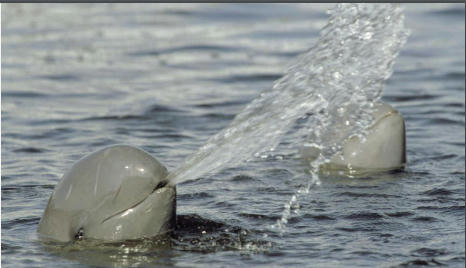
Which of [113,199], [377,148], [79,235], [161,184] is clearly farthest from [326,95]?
[79,235]

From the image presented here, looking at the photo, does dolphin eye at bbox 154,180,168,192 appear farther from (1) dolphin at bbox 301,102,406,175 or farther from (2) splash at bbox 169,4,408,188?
(1) dolphin at bbox 301,102,406,175

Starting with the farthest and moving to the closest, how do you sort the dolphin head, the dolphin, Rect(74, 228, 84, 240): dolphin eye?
the dolphin < Rect(74, 228, 84, 240): dolphin eye < the dolphin head

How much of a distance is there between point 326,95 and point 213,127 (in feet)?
8.66

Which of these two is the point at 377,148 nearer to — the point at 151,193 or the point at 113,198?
the point at 151,193

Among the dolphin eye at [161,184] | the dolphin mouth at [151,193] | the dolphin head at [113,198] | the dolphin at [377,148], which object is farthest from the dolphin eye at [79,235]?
the dolphin at [377,148]

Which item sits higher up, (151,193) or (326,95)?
(326,95)

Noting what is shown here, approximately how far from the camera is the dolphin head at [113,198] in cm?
663

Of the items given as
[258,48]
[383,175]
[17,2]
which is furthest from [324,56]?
[17,2]

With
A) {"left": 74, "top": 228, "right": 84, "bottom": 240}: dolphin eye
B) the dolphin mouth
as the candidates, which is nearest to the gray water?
{"left": 74, "top": 228, "right": 84, "bottom": 240}: dolphin eye

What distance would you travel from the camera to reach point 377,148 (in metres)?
8.88

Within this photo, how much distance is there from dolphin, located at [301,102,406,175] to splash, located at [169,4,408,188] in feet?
0.24

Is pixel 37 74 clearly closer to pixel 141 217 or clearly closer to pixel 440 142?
pixel 440 142

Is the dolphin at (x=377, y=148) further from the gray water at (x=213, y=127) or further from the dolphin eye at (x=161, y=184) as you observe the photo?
the dolphin eye at (x=161, y=184)

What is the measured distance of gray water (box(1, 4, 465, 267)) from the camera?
682 centimetres
